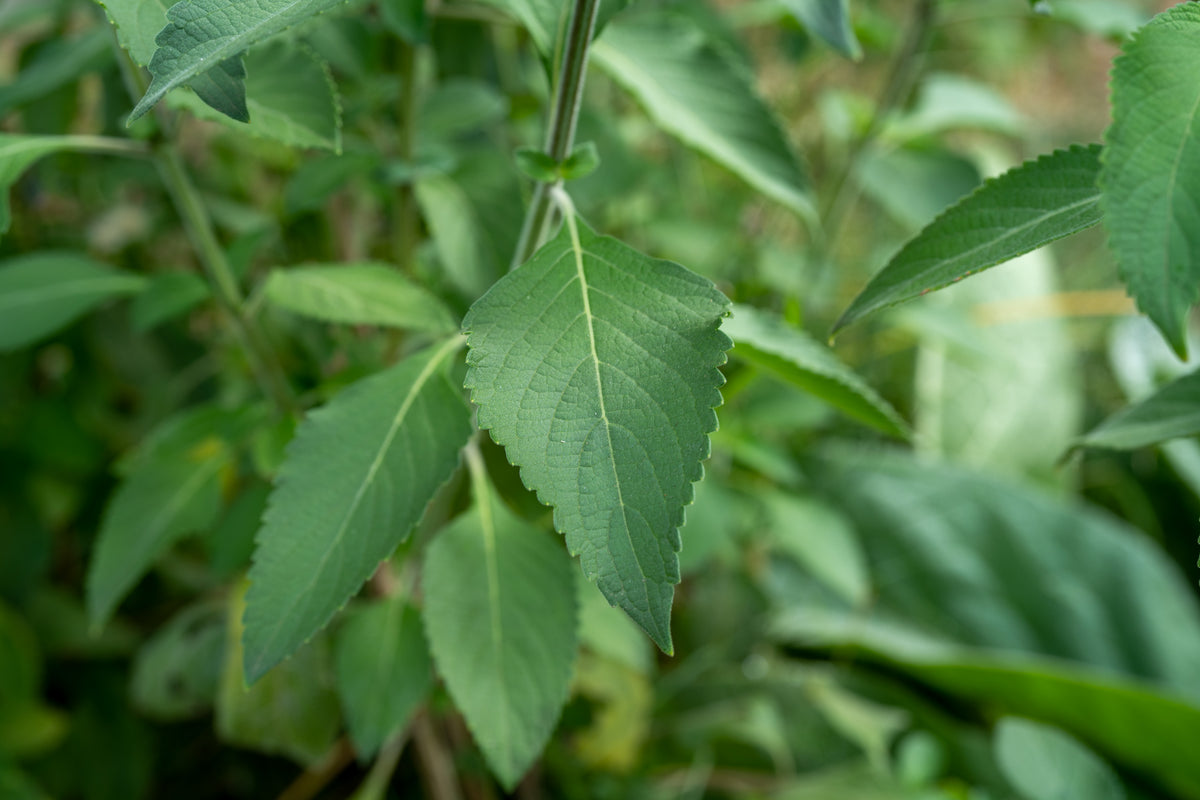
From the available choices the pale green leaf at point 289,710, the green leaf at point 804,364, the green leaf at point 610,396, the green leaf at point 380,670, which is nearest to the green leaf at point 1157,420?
the green leaf at point 804,364

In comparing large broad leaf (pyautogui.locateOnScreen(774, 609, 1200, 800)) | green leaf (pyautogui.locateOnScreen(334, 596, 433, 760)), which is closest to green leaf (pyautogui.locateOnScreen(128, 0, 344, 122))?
green leaf (pyautogui.locateOnScreen(334, 596, 433, 760))

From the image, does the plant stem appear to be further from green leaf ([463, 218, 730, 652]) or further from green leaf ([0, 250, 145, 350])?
green leaf ([0, 250, 145, 350])

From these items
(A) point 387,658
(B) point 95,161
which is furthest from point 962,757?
(B) point 95,161

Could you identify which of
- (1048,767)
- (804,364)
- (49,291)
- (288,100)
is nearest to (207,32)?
(288,100)

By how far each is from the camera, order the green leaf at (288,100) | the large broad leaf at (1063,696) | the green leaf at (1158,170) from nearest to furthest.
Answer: the green leaf at (1158,170)
the green leaf at (288,100)
the large broad leaf at (1063,696)

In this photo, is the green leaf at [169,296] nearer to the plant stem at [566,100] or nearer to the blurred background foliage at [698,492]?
the blurred background foliage at [698,492]

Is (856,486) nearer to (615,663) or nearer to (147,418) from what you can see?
(615,663)
